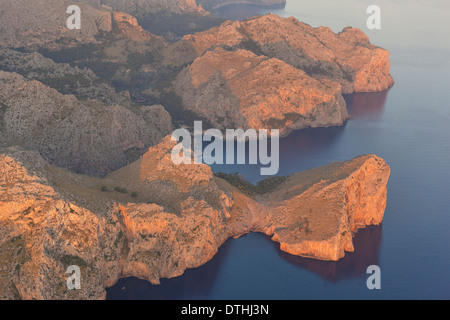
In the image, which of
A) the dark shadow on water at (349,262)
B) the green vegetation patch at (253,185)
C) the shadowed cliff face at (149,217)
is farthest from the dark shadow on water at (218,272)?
the green vegetation patch at (253,185)

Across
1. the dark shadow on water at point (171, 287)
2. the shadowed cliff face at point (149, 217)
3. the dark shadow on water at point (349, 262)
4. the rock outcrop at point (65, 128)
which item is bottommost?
the dark shadow on water at point (171, 287)

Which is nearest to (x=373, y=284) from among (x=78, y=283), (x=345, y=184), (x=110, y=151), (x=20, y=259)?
(x=345, y=184)

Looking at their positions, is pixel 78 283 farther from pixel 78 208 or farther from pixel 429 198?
pixel 429 198

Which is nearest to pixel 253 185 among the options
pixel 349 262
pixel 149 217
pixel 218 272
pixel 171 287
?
pixel 349 262

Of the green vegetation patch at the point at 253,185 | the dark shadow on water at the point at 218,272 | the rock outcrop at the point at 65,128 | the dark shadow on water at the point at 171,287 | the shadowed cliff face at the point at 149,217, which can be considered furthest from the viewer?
the rock outcrop at the point at 65,128

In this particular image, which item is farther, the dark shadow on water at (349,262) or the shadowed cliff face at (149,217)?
the dark shadow on water at (349,262)

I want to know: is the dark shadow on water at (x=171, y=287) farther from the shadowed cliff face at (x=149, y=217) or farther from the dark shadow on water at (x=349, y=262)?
the dark shadow on water at (x=349, y=262)

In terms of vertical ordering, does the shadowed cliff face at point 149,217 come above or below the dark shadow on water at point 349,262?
above
